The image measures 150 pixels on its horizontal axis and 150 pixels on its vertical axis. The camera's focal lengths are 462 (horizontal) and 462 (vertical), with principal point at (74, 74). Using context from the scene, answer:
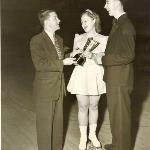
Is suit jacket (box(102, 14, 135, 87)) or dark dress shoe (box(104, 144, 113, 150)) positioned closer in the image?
suit jacket (box(102, 14, 135, 87))

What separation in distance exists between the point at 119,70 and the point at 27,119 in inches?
24.2

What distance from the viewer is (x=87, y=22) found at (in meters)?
2.46

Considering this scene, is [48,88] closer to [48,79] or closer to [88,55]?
[48,79]

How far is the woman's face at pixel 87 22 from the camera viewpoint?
2.46 meters

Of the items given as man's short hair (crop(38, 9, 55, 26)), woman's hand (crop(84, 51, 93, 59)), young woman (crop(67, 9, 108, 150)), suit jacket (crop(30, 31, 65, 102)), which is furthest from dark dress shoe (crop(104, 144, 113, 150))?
man's short hair (crop(38, 9, 55, 26))

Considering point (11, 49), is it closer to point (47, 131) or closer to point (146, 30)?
point (47, 131)

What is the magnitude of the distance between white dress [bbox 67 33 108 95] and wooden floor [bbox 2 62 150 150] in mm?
110

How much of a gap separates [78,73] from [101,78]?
13 cm

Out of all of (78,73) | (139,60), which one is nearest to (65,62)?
(78,73)

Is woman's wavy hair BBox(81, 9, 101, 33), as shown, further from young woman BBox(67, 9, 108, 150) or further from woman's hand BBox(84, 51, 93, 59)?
woman's hand BBox(84, 51, 93, 59)

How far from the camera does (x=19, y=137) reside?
8.50ft

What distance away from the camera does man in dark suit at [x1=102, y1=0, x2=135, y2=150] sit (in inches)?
94.5

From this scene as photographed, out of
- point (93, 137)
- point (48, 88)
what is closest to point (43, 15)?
point (48, 88)

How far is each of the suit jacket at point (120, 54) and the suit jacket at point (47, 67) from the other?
25 cm
